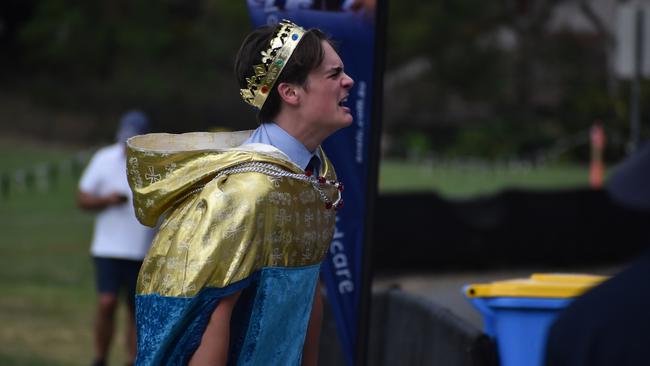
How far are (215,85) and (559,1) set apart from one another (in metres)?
14.1

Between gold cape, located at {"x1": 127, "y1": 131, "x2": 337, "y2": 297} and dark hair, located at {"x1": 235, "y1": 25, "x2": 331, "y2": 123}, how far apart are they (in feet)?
0.41

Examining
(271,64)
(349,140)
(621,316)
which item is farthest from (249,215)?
(349,140)

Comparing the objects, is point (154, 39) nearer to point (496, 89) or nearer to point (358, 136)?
point (496, 89)

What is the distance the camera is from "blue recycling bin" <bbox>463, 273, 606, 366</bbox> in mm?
4691

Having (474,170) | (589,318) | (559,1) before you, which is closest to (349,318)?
(589,318)

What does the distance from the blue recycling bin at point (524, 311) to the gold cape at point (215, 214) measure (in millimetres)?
1616

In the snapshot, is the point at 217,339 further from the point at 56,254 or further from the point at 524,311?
the point at 56,254

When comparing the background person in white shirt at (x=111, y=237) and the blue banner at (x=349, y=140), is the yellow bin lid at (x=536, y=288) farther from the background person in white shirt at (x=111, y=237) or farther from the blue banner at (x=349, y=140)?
the background person in white shirt at (x=111, y=237)

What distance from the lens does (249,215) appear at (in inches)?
117

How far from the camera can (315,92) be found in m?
3.22

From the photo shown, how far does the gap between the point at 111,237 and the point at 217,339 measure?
232 inches

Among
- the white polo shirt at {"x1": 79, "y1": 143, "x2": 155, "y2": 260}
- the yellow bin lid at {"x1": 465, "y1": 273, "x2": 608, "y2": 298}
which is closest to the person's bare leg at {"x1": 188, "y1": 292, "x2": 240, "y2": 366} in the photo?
the yellow bin lid at {"x1": 465, "y1": 273, "x2": 608, "y2": 298}

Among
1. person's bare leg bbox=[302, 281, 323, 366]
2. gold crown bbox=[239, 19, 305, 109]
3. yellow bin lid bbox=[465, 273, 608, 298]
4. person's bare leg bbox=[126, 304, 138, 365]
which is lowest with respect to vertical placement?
person's bare leg bbox=[126, 304, 138, 365]

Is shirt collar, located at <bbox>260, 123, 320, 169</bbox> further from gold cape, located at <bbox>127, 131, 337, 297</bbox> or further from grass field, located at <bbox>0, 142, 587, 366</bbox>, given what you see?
grass field, located at <bbox>0, 142, 587, 366</bbox>
